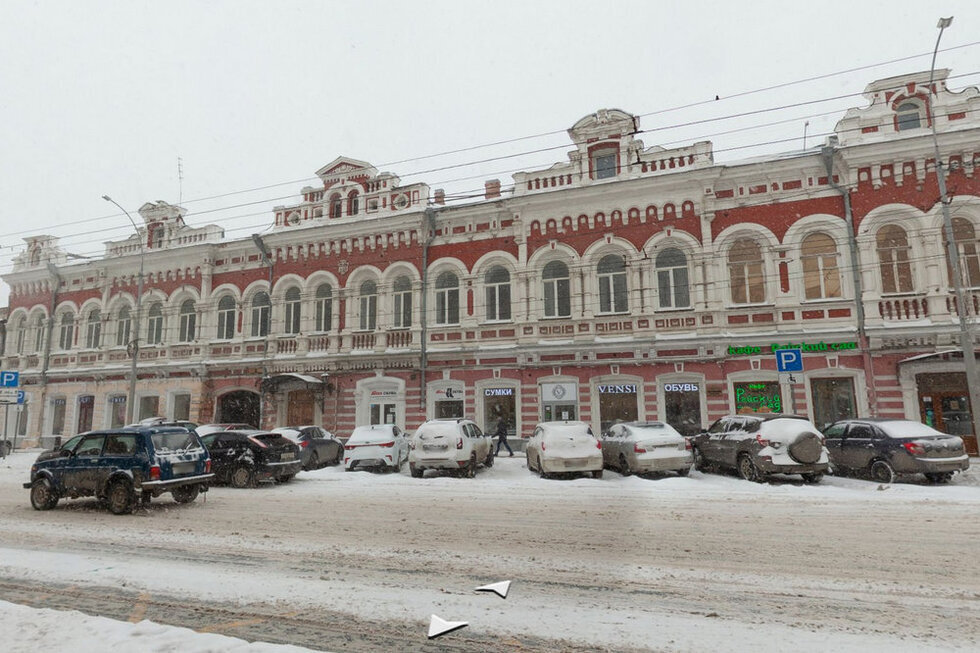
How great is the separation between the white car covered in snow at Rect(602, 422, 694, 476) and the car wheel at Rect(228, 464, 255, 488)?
948 cm

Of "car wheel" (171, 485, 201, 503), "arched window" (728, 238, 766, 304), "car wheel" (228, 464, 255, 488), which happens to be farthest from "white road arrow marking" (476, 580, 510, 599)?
"arched window" (728, 238, 766, 304)

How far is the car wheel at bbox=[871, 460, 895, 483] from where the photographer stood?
1194cm

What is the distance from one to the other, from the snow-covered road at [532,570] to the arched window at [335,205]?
16060 millimetres

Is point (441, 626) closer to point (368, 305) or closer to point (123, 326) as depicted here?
point (368, 305)

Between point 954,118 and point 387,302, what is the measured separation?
2046 centimetres

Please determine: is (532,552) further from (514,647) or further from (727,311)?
(727,311)

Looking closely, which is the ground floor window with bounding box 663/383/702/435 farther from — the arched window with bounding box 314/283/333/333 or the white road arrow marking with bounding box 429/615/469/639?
the white road arrow marking with bounding box 429/615/469/639

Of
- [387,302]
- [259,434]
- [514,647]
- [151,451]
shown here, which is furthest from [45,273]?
[514,647]

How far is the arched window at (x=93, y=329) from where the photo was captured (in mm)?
28156

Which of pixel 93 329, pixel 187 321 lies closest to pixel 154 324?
pixel 187 321

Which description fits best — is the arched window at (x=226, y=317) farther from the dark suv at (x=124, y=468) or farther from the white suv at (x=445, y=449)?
the white suv at (x=445, y=449)

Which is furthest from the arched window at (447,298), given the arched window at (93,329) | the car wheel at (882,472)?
the arched window at (93,329)

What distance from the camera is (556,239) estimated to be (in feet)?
67.8

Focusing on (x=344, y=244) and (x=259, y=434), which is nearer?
(x=259, y=434)
